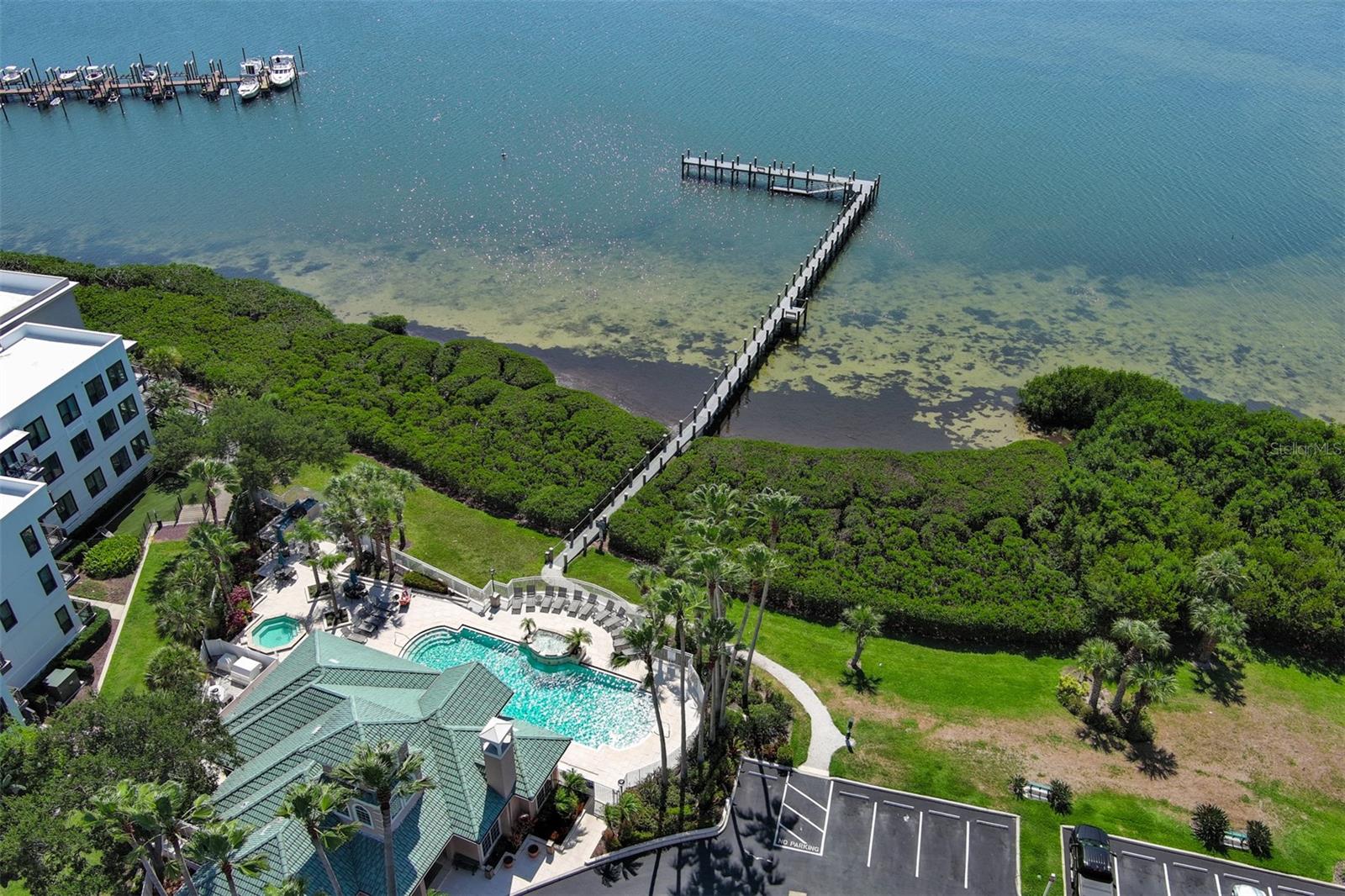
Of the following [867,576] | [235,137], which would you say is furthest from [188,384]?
[235,137]

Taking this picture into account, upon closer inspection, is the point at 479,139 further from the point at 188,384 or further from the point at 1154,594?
the point at 1154,594

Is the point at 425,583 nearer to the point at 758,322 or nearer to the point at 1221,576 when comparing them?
the point at 758,322

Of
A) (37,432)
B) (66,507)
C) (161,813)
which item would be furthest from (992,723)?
(37,432)

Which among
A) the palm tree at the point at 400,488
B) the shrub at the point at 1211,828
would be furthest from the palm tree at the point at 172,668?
the shrub at the point at 1211,828

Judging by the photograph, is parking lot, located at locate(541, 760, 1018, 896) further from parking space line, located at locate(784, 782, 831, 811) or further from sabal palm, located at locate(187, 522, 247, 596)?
sabal palm, located at locate(187, 522, 247, 596)

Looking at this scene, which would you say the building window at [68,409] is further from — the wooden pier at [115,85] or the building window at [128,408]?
the wooden pier at [115,85]

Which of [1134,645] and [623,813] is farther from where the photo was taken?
[1134,645]
